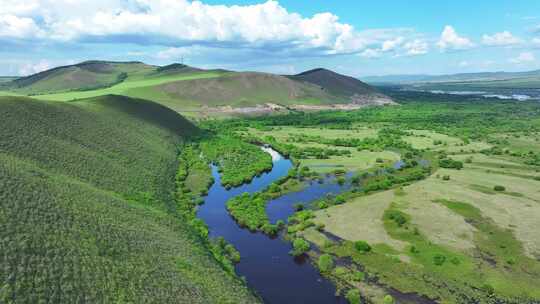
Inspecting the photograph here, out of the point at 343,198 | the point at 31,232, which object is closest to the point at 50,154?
the point at 31,232

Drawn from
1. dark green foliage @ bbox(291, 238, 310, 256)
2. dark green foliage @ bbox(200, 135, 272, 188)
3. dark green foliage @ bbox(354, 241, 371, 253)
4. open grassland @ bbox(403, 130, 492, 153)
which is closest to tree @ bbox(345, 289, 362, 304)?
dark green foliage @ bbox(354, 241, 371, 253)

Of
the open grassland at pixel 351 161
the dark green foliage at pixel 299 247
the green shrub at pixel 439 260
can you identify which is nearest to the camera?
the green shrub at pixel 439 260

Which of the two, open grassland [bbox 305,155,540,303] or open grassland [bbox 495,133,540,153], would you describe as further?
open grassland [bbox 495,133,540,153]

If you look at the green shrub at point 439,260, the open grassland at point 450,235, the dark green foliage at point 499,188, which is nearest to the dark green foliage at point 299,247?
the open grassland at point 450,235

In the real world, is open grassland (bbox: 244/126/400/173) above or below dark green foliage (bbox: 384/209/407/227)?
above

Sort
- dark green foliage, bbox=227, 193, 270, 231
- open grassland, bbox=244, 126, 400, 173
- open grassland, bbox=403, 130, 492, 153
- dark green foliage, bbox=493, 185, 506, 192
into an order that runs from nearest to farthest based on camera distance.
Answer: dark green foliage, bbox=227, 193, 270, 231 < dark green foliage, bbox=493, 185, 506, 192 < open grassland, bbox=244, 126, 400, 173 < open grassland, bbox=403, 130, 492, 153

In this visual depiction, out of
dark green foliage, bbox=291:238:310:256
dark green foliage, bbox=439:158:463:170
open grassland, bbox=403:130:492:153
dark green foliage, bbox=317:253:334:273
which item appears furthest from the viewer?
open grassland, bbox=403:130:492:153

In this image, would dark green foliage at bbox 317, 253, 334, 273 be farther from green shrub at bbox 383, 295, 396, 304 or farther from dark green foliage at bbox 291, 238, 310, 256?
green shrub at bbox 383, 295, 396, 304

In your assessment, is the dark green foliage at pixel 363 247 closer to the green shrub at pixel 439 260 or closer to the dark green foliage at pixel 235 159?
the green shrub at pixel 439 260
